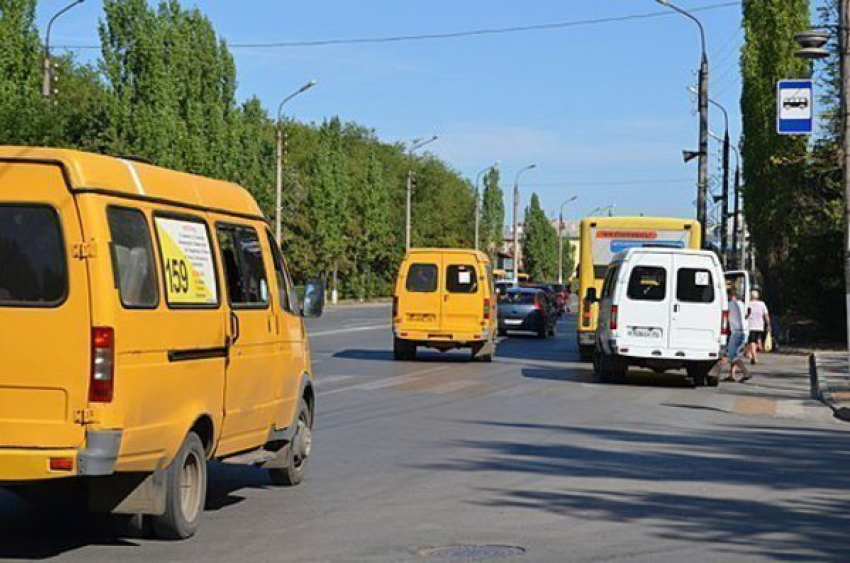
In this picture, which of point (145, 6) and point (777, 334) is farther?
point (145, 6)

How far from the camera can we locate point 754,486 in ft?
40.8

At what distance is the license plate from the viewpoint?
25.3 metres

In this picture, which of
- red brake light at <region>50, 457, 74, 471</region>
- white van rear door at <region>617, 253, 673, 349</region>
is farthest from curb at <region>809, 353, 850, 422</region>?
red brake light at <region>50, 457, 74, 471</region>

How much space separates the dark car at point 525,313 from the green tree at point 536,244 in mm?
115346

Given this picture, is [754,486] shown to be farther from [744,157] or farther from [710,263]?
[744,157]

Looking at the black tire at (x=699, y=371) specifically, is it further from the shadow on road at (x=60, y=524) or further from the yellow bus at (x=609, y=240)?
the shadow on road at (x=60, y=524)

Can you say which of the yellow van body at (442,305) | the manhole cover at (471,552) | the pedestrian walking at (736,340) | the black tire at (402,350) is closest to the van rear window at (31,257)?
the manhole cover at (471,552)

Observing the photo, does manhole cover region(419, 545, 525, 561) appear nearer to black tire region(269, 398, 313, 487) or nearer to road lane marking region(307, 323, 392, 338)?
black tire region(269, 398, 313, 487)

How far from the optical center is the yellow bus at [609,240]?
3120 centimetres

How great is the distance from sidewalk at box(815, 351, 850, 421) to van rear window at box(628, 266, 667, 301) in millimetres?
3256

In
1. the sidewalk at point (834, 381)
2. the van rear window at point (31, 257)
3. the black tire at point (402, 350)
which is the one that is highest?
the van rear window at point (31, 257)

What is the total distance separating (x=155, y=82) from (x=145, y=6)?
132 inches

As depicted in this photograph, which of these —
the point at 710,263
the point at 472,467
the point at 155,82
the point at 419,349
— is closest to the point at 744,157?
the point at 419,349

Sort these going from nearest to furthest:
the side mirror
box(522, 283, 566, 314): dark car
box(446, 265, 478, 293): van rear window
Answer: the side mirror → box(446, 265, 478, 293): van rear window → box(522, 283, 566, 314): dark car
